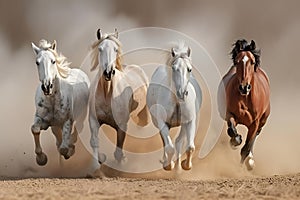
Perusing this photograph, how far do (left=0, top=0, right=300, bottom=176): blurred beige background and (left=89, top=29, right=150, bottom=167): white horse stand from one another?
146 inches

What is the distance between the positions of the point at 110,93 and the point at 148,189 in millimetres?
2995

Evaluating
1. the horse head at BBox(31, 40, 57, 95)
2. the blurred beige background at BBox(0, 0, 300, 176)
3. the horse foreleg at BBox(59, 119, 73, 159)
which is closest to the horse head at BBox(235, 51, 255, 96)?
the horse foreleg at BBox(59, 119, 73, 159)

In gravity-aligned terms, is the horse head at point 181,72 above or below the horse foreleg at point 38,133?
above

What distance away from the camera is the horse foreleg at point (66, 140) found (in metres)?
12.9

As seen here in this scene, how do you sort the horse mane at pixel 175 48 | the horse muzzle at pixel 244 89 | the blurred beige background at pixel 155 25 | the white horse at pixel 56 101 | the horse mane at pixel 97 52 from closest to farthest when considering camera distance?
1. the horse mane at pixel 175 48
2. the white horse at pixel 56 101
3. the horse mane at pixel 97 52
4. the horse muzzle at pixel 244 89
5. the blurred beige background at pixel 155 25

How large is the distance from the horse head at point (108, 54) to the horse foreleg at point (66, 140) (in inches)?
46.0

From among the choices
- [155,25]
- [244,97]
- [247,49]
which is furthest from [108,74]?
[155,25]

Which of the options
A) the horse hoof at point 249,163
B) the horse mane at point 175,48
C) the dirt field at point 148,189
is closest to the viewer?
the dirt field at point 148,189

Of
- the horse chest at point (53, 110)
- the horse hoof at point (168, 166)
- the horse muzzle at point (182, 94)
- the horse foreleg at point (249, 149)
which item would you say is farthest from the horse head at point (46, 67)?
the horse foreleg at point (249, 149)

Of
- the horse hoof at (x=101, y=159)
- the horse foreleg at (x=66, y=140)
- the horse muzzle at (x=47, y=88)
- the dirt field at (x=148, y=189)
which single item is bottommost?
the dirt field at (x=148, y=189)

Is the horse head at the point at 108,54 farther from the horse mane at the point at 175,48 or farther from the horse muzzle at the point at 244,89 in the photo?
the horse muzzle at the point at 244,89

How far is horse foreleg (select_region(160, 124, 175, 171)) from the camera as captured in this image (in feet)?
39.9

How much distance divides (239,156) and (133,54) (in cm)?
409

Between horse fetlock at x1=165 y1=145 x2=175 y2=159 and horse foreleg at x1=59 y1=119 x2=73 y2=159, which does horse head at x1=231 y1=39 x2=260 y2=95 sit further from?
horse foreleg at x1=59 y1=119 x2=73 y2=159
